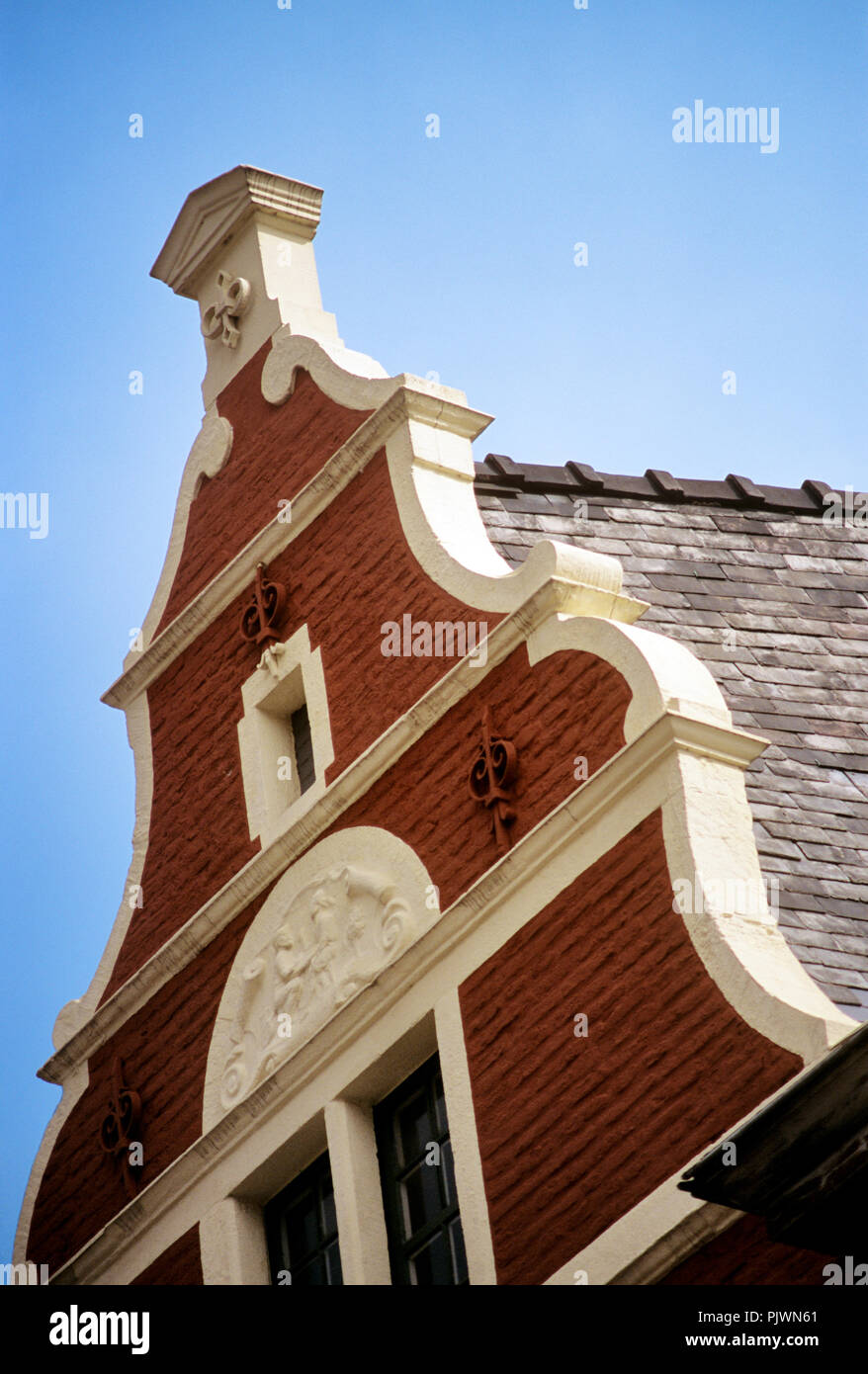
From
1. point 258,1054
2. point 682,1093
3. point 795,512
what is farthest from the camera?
point 795,512

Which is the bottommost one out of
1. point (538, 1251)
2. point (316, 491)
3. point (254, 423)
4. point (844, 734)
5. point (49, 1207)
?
point (538, 1251)

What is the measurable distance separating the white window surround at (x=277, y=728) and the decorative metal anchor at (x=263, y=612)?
14cm

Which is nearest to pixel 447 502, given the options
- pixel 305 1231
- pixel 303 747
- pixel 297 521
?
pixel 297 521

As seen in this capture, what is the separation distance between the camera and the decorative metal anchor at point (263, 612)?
14672 millimetres

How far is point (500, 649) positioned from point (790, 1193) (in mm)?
4481

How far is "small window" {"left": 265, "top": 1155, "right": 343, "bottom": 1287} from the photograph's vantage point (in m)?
12.7

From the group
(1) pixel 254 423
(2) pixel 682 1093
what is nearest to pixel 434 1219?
(2) pixel 682 1093

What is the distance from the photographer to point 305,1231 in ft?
42.6

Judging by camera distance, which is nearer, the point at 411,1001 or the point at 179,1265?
the point at 411,1001

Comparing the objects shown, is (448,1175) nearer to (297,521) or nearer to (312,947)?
(312,947)

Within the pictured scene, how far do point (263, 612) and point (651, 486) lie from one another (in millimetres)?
3179

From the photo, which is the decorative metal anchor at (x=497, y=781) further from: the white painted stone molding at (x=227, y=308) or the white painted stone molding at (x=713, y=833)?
the white painted stone molding at (x=227, y=308)
